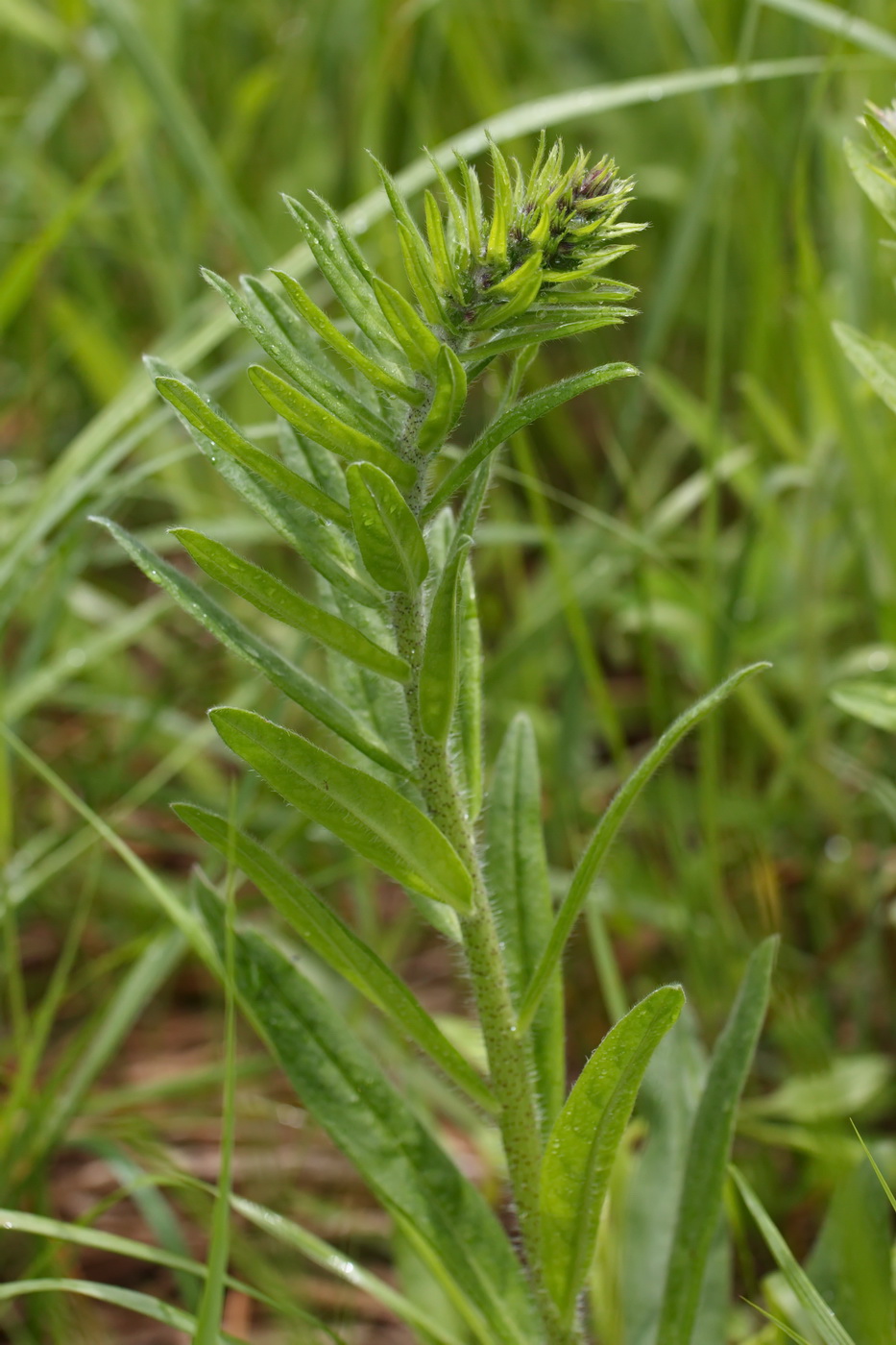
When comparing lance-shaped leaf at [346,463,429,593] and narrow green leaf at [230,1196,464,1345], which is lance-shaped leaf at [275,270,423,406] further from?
narrow green leaf at [230,1196,464,1345]

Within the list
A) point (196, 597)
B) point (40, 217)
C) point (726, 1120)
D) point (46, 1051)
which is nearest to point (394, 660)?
point (196, 597)

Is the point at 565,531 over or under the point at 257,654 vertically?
over

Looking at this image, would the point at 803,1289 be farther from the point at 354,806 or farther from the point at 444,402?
the point at 444,402

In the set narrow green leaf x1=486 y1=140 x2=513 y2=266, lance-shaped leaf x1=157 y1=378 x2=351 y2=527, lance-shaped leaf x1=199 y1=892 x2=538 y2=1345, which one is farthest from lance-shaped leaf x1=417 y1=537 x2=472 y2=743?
lance-shaped leaf x1=199 y1=892 x2=538 y2=1345

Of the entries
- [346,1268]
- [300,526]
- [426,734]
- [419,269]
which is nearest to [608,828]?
[426,734]

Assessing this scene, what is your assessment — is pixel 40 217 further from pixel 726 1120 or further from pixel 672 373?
pixel 726 1120

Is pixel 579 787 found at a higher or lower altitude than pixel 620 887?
higher

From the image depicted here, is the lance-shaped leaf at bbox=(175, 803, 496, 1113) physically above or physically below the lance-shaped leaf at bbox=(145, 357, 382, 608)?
below
